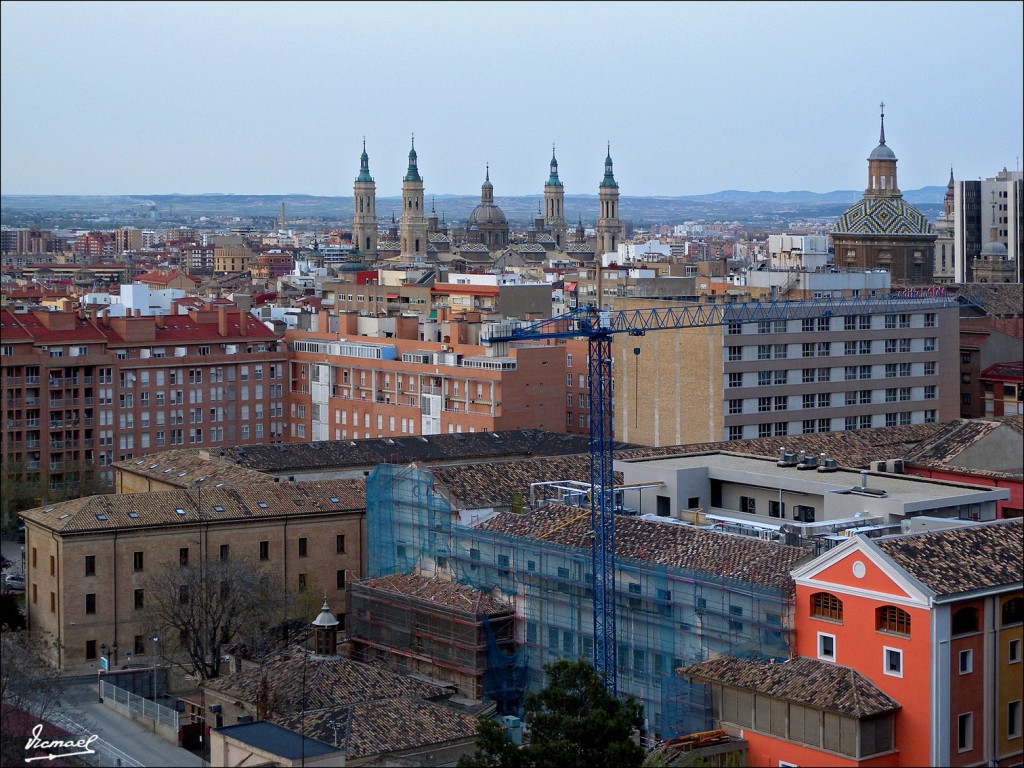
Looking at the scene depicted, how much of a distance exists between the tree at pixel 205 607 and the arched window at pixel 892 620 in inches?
503

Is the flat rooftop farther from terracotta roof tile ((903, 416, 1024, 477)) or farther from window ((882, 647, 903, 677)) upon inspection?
window ((882, 647, 903, 677))

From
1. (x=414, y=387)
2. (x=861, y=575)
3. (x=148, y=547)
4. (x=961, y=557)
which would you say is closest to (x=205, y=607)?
(x=148, y=547)

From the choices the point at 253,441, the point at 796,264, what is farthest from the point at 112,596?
the point at 796,264

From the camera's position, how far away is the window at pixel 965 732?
24.2 metres

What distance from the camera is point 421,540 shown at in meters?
33.6

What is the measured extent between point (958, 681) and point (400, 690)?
8743 mm

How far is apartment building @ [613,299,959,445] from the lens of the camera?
150ft

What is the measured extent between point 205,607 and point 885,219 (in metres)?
46.8

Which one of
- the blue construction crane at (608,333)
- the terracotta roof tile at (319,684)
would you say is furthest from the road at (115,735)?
the blue construction crane at (608,333)

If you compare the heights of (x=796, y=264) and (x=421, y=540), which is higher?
(x=796, y=264)

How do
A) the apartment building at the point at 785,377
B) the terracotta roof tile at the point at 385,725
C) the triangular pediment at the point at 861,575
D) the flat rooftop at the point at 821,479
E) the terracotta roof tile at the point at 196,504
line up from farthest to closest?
the apartment building at the point at 785,377
the terracotta roof tile at the point at 196,504
the flat rooftop at the point at 821,479
the terracotta roof tile at the point at 385,725
the triangular pediment at the point at 861,575

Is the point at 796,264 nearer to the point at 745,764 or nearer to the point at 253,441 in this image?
the point at 253,441

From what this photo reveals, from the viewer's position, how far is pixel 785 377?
46875 millimetres

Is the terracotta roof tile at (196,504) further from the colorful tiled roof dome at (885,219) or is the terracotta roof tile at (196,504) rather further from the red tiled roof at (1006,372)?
the colorful tiled roof dome at (885,219)
